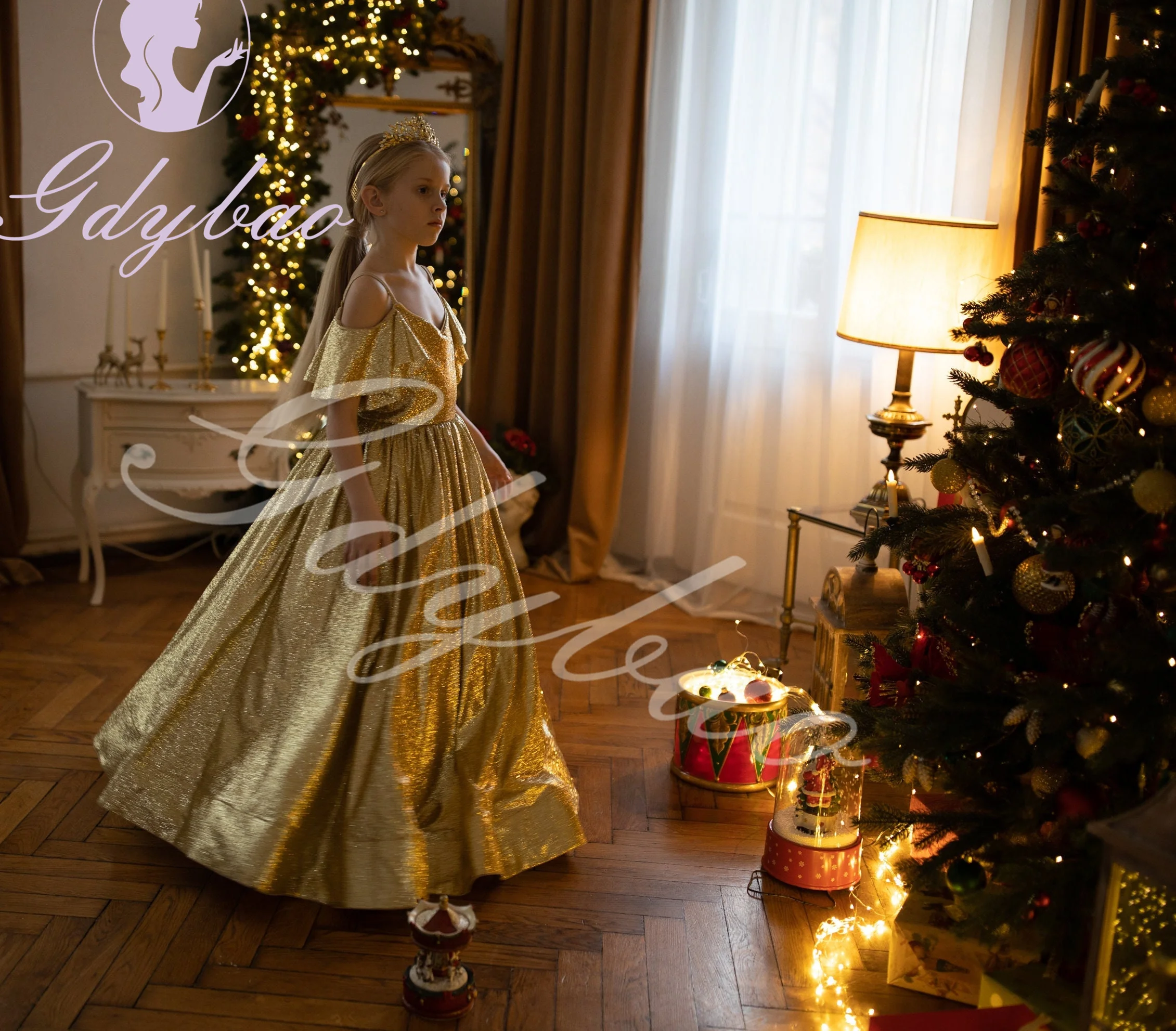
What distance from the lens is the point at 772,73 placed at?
3797mm

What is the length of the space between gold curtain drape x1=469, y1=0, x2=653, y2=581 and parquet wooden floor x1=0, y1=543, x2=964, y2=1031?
1.62 meters

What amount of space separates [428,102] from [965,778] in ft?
11.2

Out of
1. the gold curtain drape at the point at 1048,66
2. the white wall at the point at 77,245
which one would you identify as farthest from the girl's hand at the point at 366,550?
the white wall at the point at 77,245

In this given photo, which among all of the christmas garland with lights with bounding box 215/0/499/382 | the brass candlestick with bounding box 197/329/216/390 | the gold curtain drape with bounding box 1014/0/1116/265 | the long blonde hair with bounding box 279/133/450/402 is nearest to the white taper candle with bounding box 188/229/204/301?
the brass candlestick with bounding box 197/329/216/390

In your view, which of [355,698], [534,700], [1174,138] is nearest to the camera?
[1174,138]

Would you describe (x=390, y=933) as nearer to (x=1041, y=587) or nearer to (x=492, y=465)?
(x=492, y=465)

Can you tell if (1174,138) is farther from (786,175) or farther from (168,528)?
(168,528)

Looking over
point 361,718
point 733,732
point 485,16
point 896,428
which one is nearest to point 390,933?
point 361,718

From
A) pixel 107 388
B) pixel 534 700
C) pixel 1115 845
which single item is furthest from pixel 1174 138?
pixel 107 388

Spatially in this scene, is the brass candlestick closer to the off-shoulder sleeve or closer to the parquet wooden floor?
the parquet wooden floor

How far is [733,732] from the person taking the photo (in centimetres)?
267

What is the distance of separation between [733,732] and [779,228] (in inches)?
73.9

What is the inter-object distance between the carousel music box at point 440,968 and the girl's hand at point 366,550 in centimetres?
59

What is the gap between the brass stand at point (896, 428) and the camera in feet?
9.55
